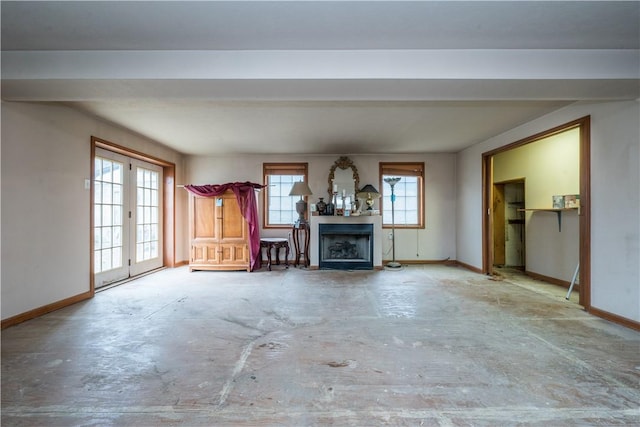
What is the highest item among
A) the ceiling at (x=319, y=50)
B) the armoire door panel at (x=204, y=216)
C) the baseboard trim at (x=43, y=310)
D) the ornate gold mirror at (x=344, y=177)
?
the ceiling at (x=319, y=50)

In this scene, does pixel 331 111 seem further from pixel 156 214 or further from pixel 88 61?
pixel 156 214

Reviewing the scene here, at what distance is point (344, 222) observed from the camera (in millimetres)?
6336

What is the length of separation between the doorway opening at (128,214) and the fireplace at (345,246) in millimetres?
3251

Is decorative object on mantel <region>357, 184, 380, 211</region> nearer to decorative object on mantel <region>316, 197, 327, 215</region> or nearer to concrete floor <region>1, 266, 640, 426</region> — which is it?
decorative object on mantel <region>316, 197, 327, 215</region>

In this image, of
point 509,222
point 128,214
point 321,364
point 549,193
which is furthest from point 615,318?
point 128,214

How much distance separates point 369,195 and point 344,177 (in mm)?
712

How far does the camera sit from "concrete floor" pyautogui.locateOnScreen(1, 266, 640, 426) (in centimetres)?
178

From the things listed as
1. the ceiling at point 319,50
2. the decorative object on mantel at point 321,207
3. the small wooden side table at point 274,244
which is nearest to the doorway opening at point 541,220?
the ceiling at point 319,50

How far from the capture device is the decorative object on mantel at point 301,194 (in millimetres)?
6226

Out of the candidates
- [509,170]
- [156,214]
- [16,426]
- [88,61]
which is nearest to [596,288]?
[509,170]

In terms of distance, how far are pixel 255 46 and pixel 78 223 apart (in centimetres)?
344

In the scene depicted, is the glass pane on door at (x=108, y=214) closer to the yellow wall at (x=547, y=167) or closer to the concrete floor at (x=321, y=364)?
the concrete floor at (x=321, y=364)

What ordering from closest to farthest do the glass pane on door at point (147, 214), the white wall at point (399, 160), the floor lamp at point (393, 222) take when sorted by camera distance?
the glass pane on door at point (147, 214) < the floor lamp at point (393, 222) < the white wall at point (399, 160)

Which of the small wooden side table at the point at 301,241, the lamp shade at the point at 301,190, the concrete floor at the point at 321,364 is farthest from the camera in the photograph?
the small wooden side table at the point at 301,241
